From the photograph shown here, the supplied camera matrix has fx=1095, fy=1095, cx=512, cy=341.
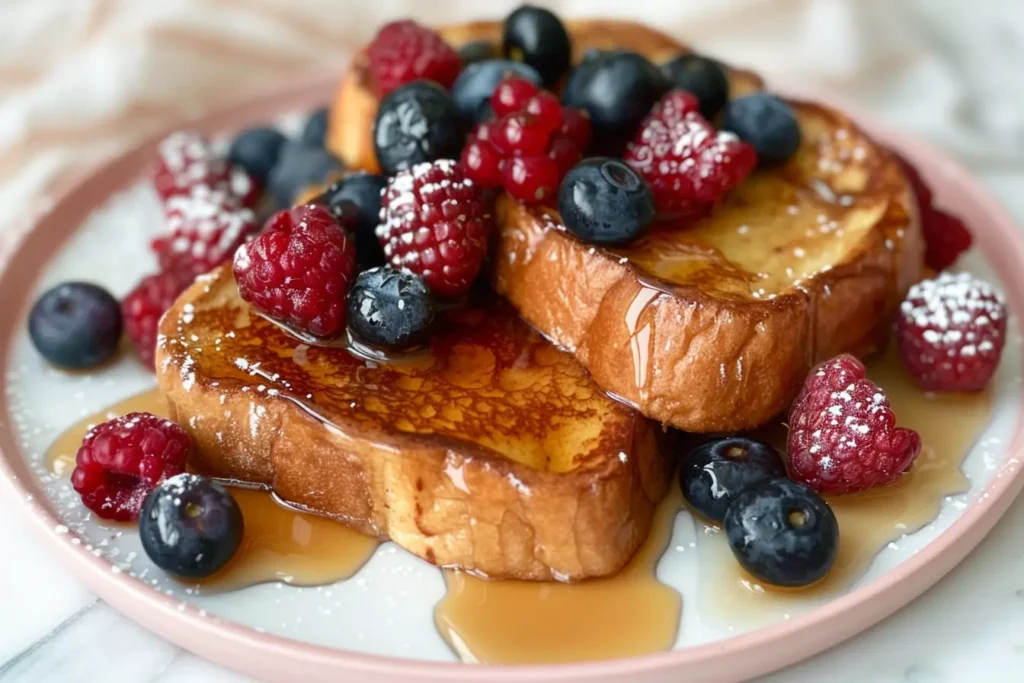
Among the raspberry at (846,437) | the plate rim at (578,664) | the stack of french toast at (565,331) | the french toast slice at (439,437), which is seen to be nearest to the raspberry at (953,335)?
the stack of french toast at (565,331)

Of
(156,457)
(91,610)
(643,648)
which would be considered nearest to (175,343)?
(156,457)

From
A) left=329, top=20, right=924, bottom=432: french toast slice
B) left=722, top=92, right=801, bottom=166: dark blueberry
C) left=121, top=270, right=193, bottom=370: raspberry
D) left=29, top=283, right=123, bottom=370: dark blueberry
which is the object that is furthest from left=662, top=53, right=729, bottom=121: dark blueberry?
left=29, top=283, right=123, bottom=370: dark blueberry

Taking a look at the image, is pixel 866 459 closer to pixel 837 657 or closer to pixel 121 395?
pixel 837 657

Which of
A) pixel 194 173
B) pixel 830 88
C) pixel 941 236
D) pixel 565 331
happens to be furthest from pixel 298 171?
pixel 830 88

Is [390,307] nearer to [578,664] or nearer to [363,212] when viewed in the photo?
[363,212]

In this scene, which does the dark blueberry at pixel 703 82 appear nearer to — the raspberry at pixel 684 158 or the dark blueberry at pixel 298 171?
the raspberry at pixel 684 158

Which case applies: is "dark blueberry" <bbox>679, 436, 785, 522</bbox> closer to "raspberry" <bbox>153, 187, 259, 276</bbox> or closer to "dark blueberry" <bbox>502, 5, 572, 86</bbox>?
"dark blueberry" <bbox>502, 5, 572, 86</bbox>

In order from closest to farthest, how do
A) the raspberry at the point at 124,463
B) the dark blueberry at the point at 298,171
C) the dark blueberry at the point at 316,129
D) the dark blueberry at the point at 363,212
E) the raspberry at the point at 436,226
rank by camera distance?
the raspberry at the point at 124,463 → the raspberry at the point at 436,226 → the dark blueberry at the point at 363,212 → the dark blueberry at the point at 298,171 → the dark blueberry at the point at 316,129
